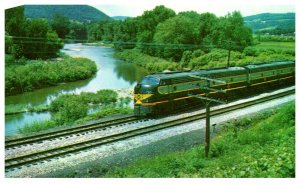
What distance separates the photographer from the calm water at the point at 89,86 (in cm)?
2288

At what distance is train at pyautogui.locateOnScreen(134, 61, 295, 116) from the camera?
17969 mm

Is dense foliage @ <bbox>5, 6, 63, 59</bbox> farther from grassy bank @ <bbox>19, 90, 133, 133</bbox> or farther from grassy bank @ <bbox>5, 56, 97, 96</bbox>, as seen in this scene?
grassy bank @ <bbox>19, 90, 133, 133</bbox>

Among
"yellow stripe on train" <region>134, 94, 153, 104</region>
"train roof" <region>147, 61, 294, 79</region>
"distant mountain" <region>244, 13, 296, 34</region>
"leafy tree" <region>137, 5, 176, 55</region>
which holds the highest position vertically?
"leafy tree" <region>137, 5, 176, 55</region>

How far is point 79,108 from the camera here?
22.3 m

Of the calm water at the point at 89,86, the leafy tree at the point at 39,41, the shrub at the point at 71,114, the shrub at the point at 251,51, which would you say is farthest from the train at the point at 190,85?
the leafy tree at the point at 39,41

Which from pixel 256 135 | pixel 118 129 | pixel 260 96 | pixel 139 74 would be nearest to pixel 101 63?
pixel 139 74

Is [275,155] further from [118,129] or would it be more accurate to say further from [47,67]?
[47,67]

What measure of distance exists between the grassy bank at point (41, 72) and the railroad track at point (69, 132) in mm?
13333

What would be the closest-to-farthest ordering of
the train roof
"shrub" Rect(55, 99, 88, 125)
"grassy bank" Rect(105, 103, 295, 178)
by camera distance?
"grassy bank" Rect(105, 103, 295, 178) < the train roof < "shrub" Rect(55, 99, 88, 125)

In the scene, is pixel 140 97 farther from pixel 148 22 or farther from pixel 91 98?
pixel 148 22

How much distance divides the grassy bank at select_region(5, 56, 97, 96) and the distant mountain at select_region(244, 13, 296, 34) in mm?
19223

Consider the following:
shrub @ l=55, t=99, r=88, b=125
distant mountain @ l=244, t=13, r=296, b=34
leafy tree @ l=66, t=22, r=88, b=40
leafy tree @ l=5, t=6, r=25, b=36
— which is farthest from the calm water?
distant mountain @ l=244, t=13, r=296, b=34

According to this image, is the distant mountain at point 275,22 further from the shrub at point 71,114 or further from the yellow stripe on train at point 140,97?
the shrub at point 71,114

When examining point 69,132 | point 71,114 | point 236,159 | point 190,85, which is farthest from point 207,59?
point 236,159
